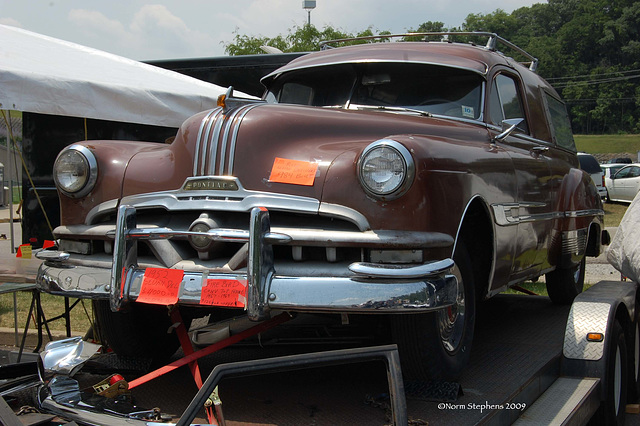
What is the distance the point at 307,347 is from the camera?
334 cm

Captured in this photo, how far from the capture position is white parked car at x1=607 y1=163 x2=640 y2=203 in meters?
20.0

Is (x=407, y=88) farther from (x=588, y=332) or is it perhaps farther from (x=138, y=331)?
(x=138, y=331)

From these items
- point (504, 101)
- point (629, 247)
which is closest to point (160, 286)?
point (504, 101)

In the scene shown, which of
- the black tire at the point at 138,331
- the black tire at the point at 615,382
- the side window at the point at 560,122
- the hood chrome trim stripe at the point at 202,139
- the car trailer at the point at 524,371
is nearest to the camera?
the car trailer at the point at 524,371

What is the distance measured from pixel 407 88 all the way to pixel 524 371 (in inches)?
67.9

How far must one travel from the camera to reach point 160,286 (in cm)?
262

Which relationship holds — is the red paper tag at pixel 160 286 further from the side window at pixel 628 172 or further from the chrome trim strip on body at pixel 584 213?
the side window at pixel 628 172

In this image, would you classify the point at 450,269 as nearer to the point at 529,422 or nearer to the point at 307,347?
the point at 529,422

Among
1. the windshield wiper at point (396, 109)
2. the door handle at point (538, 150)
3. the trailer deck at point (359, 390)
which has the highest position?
the windshield wiper at point (396, 109)

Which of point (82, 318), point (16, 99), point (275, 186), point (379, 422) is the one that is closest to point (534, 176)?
point (275, 186)

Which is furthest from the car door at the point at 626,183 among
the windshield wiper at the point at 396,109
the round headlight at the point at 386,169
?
the round headlight at the point at 386,169

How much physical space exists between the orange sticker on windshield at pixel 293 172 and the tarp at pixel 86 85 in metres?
3.21

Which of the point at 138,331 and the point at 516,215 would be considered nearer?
the point at 138,331

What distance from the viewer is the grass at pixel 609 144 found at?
56625mm
